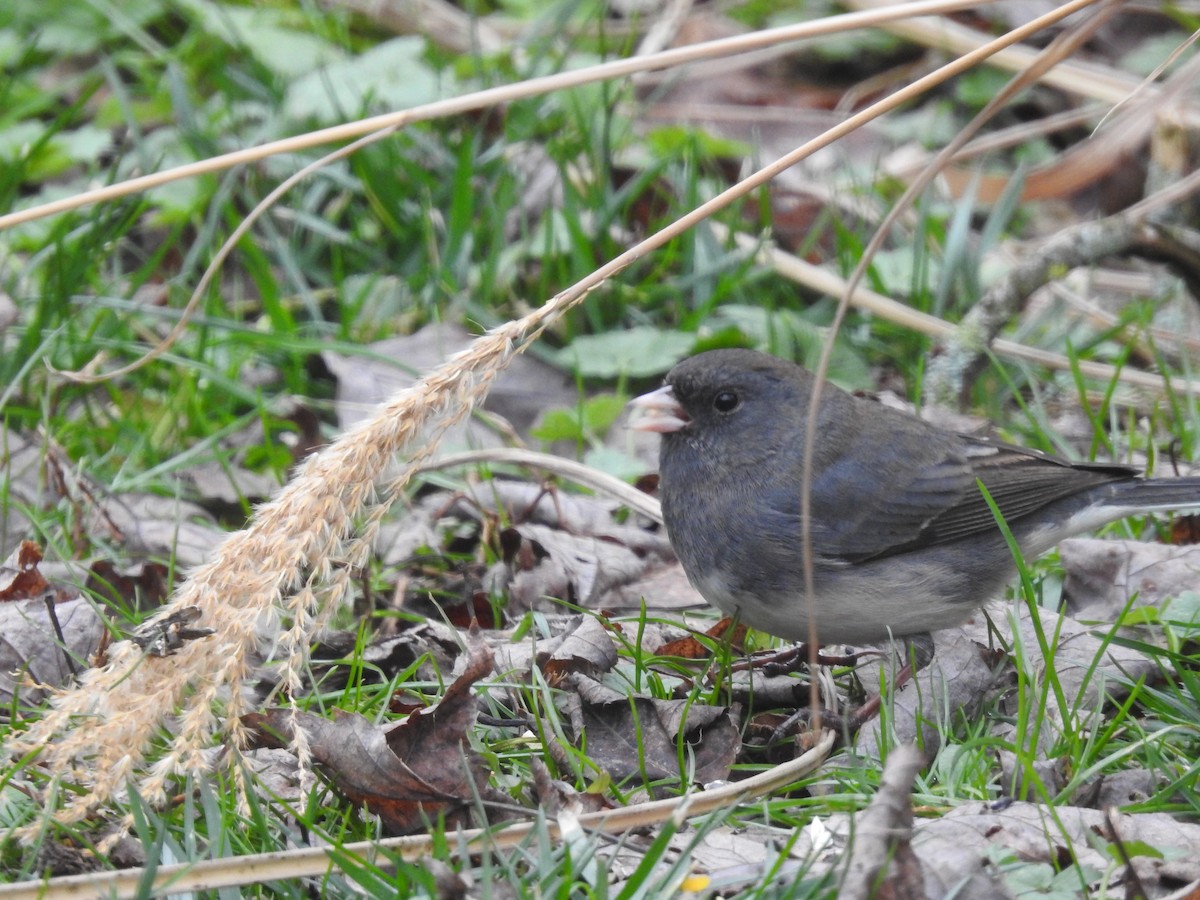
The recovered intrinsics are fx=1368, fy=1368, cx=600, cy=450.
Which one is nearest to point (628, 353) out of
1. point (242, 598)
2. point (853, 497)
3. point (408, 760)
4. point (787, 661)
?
point (853, 497)

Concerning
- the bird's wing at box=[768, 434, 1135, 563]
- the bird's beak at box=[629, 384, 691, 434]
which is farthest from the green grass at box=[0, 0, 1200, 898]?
the bird's beak at box=[629, 384, 691, 434]

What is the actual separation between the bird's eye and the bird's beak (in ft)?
0.22

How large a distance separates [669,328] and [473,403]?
219cm

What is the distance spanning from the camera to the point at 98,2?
16.8 ft

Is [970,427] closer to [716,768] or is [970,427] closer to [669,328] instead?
[669,328]

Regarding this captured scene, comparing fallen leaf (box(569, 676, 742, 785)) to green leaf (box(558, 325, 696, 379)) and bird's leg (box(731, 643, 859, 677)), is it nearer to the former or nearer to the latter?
bird's leg (box(731, 643, 859, 677))

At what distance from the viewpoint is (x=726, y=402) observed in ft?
9.31

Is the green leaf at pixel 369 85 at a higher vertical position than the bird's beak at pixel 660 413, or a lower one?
higher

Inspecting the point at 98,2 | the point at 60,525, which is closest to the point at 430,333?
the point at 60,525

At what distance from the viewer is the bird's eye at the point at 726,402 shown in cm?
283

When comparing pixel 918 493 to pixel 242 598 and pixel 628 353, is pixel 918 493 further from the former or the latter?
pixel 242 598

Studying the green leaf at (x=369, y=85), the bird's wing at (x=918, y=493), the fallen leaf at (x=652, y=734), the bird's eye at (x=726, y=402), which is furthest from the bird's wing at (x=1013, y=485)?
the green leaf at (x=369, y=85)

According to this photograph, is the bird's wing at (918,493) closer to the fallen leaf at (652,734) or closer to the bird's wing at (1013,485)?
the bird's wing at (1013,485)

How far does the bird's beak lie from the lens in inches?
110
